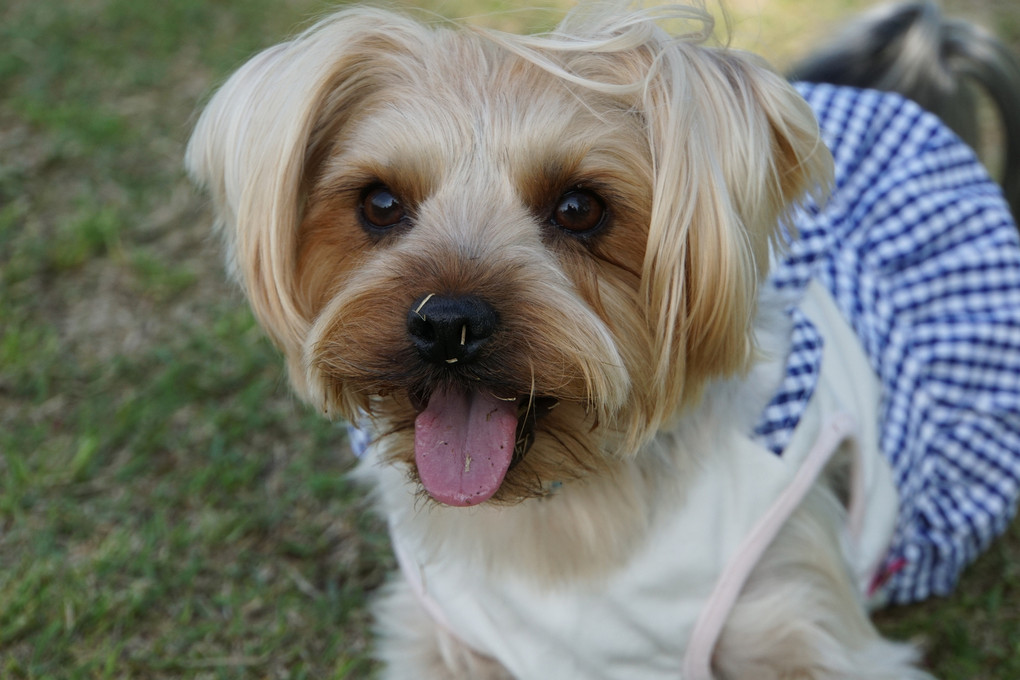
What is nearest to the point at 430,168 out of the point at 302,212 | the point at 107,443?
the point at 302,212

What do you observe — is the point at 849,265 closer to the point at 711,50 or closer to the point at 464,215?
the point at 711,50

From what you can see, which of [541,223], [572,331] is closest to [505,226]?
[541,223]

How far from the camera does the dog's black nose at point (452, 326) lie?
5.36ft

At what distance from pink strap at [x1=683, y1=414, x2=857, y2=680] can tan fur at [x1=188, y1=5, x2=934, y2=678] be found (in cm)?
8

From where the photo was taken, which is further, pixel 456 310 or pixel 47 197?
pixel 47 197

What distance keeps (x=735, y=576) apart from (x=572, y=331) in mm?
668

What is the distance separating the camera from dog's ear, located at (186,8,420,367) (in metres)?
1.87

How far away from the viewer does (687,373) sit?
1.89 m

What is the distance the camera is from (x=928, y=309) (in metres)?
2.76

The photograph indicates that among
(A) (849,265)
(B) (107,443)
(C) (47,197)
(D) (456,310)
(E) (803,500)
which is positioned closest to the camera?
(D) (456,310)

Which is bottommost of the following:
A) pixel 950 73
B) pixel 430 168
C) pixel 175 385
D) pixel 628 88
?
pixel 175 385

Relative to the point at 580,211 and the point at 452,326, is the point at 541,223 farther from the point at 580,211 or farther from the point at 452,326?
the point at 452,326

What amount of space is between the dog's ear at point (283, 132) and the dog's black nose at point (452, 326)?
0.37 metres

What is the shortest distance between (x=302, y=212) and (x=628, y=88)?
685 mm
